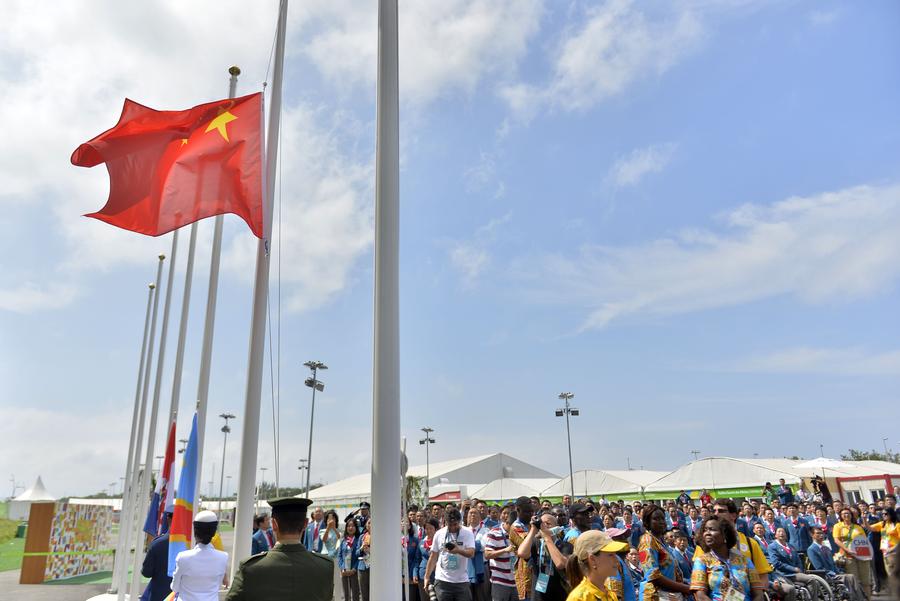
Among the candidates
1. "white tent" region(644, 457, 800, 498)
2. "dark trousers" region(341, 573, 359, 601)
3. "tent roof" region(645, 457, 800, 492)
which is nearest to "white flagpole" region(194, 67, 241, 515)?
"dark trousers" region(341, 573, 359, 601)

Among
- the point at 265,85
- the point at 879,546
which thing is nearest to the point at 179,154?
the point at 265,85

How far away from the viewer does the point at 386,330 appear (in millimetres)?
5535

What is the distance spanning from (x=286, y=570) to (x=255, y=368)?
4045mm

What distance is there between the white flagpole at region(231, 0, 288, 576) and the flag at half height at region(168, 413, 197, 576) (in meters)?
0.68

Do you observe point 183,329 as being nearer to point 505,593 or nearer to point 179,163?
point 179,163

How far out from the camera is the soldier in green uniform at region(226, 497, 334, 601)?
406cm

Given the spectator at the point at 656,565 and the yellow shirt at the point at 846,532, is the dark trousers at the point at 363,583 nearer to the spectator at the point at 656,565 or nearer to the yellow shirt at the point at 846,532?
the spectator at the point at 656,565

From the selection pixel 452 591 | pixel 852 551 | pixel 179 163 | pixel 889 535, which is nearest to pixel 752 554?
pixel 452 591

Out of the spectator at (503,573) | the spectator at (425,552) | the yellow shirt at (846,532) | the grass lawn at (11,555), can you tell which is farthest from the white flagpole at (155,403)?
the grass lawn at (11,555)

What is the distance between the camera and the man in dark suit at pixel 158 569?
25.2 ft

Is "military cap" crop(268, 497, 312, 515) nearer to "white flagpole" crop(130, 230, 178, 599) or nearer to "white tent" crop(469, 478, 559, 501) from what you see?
"white flagpole" crop(130, 230, 178, 599)

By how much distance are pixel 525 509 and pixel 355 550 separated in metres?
7.28

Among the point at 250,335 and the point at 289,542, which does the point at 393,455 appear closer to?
the point at 289,542

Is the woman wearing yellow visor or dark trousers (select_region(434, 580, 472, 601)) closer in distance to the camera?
the woman wearing yellow visor
